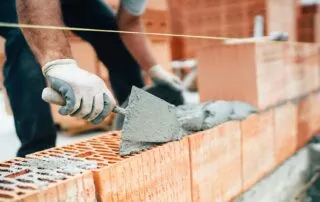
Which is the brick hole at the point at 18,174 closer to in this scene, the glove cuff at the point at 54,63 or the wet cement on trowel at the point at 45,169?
the wet cement on trowel at the point at 45,169

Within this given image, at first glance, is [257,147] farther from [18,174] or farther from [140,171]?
[18,174]

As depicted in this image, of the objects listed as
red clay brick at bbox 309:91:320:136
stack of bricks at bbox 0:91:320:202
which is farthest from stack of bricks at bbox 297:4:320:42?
stack of bricks at bbox 0:91:320:202

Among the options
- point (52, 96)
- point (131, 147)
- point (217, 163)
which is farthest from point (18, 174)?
point (217, 163)

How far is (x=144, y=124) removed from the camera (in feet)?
3.55

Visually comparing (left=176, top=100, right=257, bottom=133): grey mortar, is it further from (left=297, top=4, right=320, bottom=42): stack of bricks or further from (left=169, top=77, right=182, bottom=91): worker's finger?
(left=297, top=4, right=320, bottom=42): stack of bricks

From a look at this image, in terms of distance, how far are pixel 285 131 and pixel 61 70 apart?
1.59 m

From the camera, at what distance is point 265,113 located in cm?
181

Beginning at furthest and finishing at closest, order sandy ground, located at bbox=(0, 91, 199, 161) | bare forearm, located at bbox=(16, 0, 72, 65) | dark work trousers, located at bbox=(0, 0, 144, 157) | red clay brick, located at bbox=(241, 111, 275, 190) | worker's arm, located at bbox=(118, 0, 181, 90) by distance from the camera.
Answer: sandy ground, located at bbox=(0, 91, 199, 161) → worker's arm, located at bbox=(118, 0, 181, 90) → red clay brick, located at bbox=(241, 111, 275, 190) → dark work trousers, located at bbox=(0, 0, 144, 157) → bare forearm, located at bbox=(16, 0, 72, 65)

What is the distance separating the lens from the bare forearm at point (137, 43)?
1.83 meters

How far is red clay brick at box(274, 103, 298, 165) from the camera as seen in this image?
195 cm

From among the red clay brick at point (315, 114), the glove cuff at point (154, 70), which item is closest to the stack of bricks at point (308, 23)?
the red clay brick at point (315, 114)

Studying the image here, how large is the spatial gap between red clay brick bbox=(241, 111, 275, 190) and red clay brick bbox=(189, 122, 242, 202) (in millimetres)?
68

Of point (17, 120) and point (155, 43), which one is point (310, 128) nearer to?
point (155, 43)

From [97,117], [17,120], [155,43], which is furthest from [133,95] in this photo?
[155,43]
